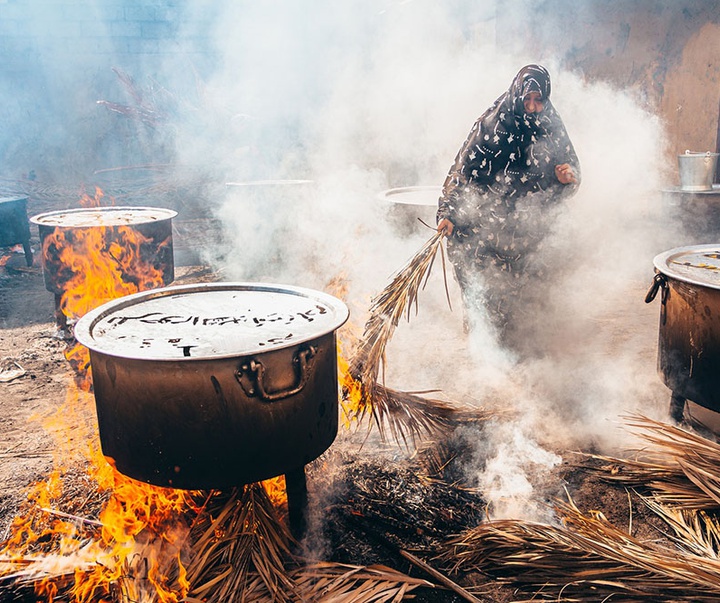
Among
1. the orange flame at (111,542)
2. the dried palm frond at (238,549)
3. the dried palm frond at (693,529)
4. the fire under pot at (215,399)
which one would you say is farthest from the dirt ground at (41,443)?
the fire under pot at (215,399)

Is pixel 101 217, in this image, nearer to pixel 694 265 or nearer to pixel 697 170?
pixel 694 265

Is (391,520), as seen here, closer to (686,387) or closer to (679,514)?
(679,514)

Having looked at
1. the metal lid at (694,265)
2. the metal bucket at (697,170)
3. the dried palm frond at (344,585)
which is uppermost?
the metal bucket at (697,170)

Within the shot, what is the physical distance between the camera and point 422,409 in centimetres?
377

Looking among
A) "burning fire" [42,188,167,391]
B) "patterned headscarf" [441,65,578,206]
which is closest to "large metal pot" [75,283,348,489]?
"patterned headscarf" [441,65,578,206]

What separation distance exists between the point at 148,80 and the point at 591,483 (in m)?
13.4

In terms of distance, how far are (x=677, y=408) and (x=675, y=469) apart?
1.89 feet

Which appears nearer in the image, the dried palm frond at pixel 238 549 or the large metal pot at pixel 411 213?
the dried palm frond at pixel 238 549

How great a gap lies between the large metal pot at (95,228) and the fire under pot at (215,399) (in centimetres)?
277

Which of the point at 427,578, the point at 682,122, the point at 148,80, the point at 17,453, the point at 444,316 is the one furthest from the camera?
the point at 148,80

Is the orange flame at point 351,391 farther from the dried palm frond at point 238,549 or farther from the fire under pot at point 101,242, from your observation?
the fire under pot at point 101,242

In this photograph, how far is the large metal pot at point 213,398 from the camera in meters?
2.52

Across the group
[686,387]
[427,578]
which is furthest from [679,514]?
[427,578]

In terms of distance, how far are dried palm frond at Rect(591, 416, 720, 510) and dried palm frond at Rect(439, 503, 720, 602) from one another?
46cm
